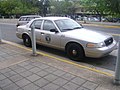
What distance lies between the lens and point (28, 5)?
48.3m

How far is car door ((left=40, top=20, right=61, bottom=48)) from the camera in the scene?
18.4ft

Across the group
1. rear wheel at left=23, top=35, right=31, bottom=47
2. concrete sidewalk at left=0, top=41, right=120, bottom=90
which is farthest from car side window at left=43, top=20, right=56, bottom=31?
concrete sidewalk at left=0, top=41, right=120, bottom=90

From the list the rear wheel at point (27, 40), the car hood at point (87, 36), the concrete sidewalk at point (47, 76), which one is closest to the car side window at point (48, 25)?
the car hood at point (87, 36)

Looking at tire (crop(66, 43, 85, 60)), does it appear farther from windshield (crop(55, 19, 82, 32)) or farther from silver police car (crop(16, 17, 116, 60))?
windshield (crop(55, 19, 82, 32))

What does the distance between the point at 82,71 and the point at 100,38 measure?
1.33m

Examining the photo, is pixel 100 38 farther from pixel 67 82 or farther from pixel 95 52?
pixel 67 82

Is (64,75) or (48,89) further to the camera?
(64,75)

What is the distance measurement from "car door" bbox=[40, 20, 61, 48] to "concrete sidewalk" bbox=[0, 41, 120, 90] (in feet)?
2.60

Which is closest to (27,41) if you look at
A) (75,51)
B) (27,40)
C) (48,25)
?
(27,40)

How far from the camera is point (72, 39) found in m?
5.09

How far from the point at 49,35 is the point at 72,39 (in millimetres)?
1185

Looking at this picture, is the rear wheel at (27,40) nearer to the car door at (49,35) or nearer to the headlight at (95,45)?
the car door at (49,35)

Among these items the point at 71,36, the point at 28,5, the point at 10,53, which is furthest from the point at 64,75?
the point at 28,5

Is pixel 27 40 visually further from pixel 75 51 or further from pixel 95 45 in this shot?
pixel 95 45
